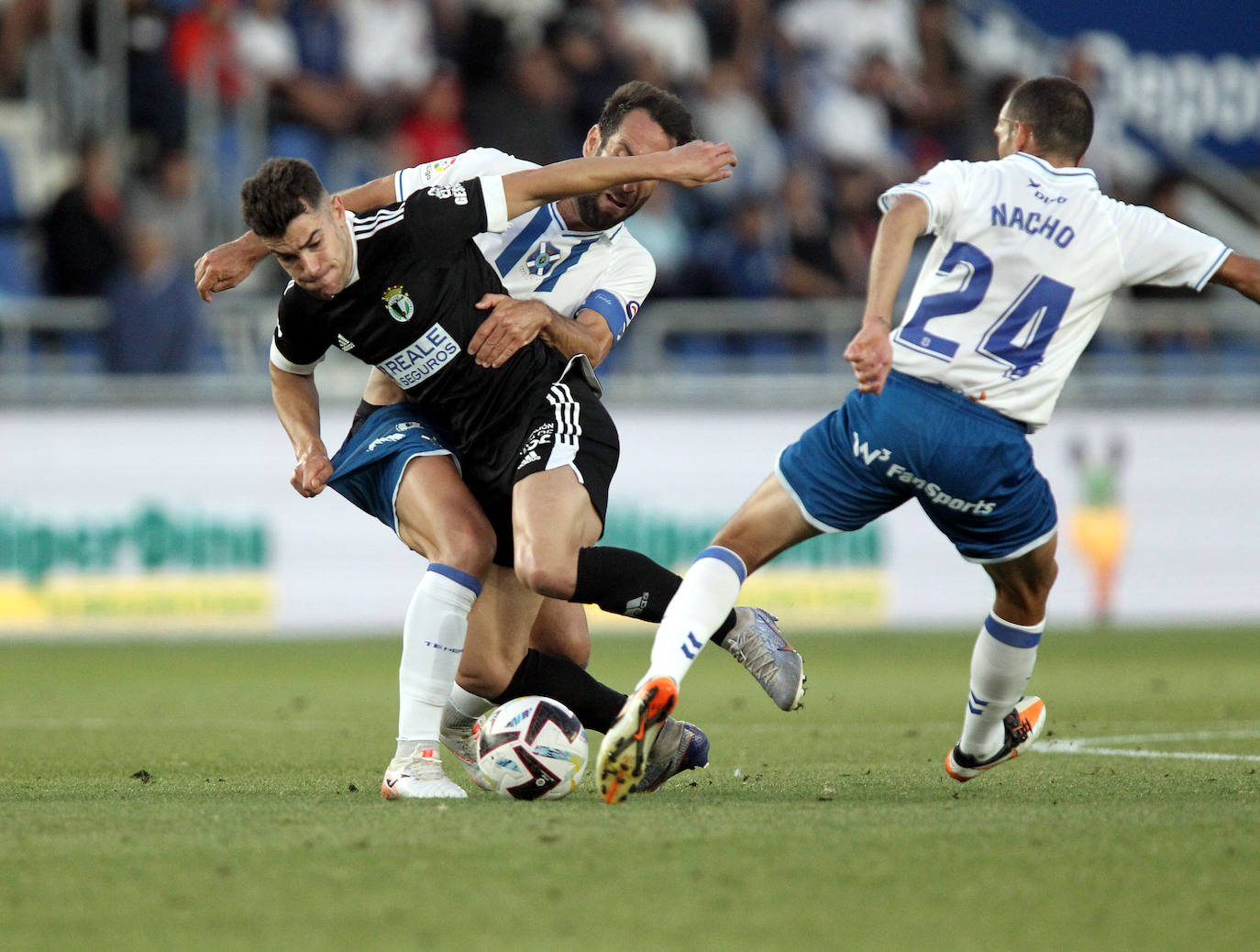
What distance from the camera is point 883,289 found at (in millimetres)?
4508

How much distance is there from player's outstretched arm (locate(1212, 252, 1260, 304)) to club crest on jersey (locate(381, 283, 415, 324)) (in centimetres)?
232

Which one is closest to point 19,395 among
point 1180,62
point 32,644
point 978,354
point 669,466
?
point 32,644

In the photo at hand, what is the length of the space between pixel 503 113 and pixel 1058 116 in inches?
383

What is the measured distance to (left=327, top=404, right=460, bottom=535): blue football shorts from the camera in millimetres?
5238

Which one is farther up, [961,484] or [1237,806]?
[961,484]

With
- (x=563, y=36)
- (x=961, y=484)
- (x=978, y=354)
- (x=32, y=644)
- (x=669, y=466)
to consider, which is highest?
(x=563, y=36)

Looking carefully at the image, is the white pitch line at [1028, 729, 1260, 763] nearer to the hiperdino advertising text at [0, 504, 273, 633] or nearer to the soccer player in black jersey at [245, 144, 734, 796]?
the soccer player in black jersey at [245, 144, 734, 796]

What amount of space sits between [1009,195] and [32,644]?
31.0ft

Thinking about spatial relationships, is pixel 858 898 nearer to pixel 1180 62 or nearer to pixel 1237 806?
pixel 1237 806

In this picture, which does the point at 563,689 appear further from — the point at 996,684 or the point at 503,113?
the point at 503,113

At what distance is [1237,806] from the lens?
14.4 feet

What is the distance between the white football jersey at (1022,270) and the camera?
481 centimetres

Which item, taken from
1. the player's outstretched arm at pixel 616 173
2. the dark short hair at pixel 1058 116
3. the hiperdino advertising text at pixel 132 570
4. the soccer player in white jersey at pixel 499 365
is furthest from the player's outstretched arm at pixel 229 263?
the hiperdino advertising text at pixel 132 570

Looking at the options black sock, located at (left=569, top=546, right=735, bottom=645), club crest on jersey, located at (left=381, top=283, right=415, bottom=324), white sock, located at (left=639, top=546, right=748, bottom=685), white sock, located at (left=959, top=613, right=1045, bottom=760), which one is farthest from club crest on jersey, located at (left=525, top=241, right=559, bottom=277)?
white sock, located at (left=959, top=613, right=1045, bottom=760)
